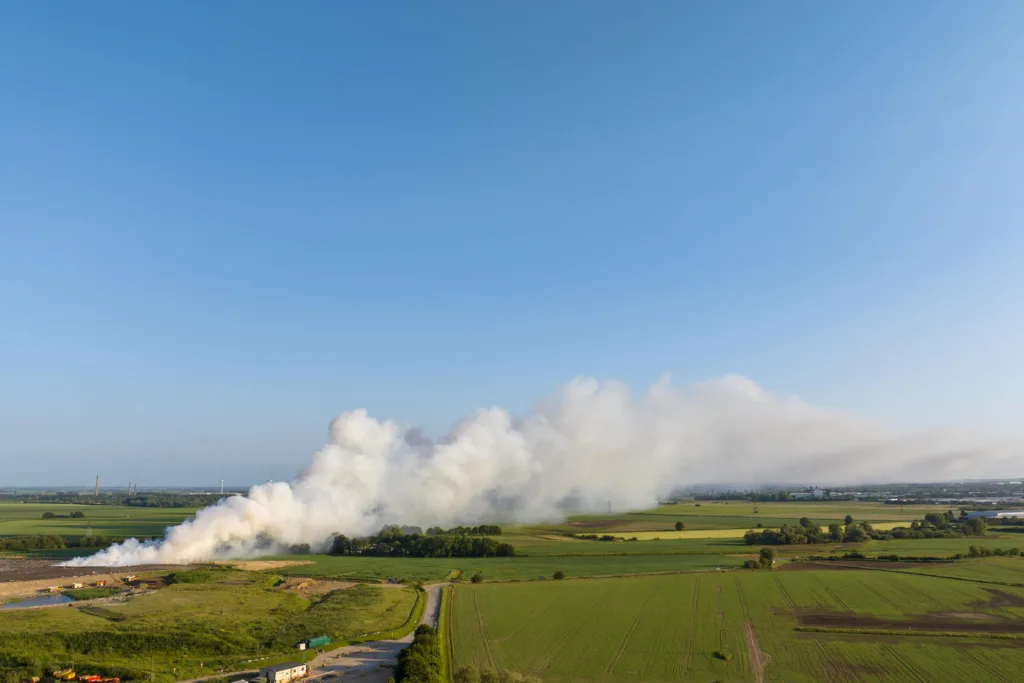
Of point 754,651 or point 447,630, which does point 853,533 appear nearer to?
point 754,651

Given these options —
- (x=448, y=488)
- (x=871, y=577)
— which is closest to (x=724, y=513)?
(x=448, y=488)

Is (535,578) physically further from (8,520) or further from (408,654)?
(8,520)

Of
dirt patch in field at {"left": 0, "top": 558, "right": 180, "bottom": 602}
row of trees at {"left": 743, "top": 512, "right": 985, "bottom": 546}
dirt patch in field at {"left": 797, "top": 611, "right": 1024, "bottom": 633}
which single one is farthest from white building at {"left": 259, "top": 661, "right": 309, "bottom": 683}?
row of trees at {"left": 743, "top": 512, "right": 985, "bottom": 546}

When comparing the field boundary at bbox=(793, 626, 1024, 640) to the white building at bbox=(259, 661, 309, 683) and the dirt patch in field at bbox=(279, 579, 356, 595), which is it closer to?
the white building at bbox=(259, 661, 309, 683)

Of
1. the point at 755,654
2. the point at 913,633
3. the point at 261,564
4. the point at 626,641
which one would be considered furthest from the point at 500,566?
the point at 913,633

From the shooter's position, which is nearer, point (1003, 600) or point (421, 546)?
point (1003, 600)

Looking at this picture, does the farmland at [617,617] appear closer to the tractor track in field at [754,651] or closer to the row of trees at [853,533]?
the tractor track in field at [754,651]
